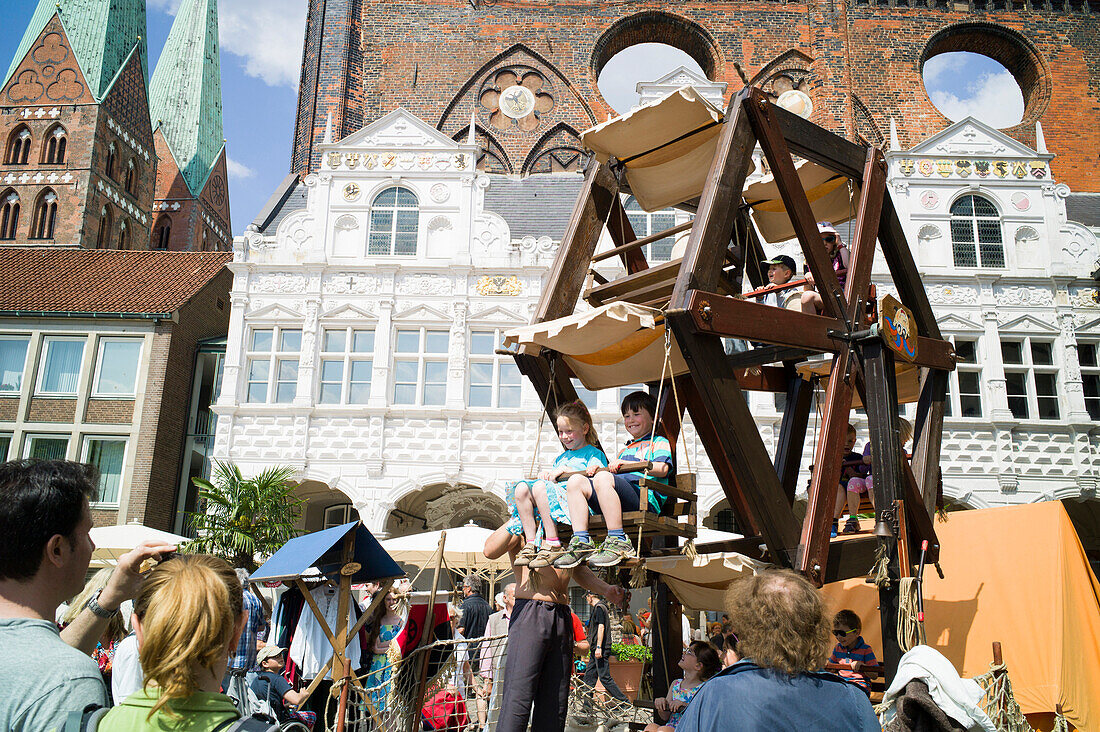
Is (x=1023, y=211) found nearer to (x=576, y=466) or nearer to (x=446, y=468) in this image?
(x=446, y=468)

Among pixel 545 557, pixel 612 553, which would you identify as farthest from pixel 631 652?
pixel 612 553

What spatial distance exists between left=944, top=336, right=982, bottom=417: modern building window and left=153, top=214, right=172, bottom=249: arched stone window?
48465mm

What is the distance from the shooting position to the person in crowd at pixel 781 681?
2744mm

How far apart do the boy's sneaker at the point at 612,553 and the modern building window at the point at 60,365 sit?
21044mm

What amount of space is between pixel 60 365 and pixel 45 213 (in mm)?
21039

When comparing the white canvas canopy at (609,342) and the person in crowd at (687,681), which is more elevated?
the white canvas canopy at (609,342)

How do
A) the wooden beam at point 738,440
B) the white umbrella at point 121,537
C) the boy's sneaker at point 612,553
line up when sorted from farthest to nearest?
the white umbrella at point 121,537 → the wooden beam at point 738,440 → the boy's sneaker at point 612,553

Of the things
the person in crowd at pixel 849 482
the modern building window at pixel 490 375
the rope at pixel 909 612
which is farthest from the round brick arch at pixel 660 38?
the rope at pixel 909 612

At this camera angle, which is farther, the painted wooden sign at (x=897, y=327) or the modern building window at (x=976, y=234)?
the modern building window at (x=976, y=234)

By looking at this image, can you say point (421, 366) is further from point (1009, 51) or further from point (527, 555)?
point (1009, 51)

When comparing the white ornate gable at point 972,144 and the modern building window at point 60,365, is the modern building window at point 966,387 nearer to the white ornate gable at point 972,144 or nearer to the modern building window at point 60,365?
the white ornate gable at point 972,144

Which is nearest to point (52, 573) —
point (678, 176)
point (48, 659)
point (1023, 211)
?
point (48, 659)

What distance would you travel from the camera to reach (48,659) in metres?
2.26

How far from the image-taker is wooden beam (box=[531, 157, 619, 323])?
18.7 feet
